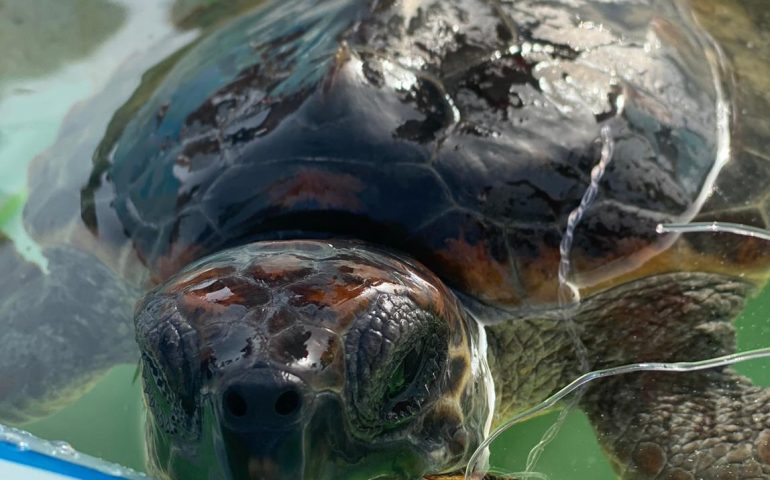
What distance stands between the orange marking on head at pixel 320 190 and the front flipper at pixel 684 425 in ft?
3.23

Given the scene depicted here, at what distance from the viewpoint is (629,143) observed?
2.54m

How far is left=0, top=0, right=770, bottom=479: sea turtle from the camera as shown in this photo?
2.10m

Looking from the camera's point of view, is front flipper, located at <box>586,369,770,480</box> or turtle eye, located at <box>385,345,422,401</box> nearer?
turtle eye, located at <box>385,345,422,401</box>

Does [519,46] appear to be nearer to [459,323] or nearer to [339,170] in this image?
[339,170]

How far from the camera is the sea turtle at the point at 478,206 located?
6.89ft

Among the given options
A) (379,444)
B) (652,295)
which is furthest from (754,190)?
(379,444)

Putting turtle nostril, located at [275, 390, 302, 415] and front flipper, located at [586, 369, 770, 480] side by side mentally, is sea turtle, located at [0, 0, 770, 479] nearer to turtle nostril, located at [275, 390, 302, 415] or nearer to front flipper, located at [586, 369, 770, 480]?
front flipper, located at [586, 369, 770, 480]

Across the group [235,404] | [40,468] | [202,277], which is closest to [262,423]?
[235,404]

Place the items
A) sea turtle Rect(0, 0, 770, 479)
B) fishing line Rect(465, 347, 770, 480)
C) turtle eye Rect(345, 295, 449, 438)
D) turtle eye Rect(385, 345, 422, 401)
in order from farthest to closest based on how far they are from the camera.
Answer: fishing line Rect(465, 347, 770, 480), sea turtle Rect(0, 0, 770, 479), turtle eye Rect(385, 345, 422, 401), turtle eye Rect(345, 295, 449, 438)

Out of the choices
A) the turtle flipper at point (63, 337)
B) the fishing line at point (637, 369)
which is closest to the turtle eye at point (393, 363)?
the fishing line at point (637, 369)

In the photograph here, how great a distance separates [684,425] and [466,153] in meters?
1.01

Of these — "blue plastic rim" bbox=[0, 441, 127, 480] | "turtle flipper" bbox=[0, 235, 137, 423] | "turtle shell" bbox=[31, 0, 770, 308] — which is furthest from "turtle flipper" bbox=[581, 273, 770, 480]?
"turtle flipper" bbox=[0, 235, 137, 423]

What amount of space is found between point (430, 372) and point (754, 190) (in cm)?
142

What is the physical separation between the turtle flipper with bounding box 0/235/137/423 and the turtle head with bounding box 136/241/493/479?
1.29 m
